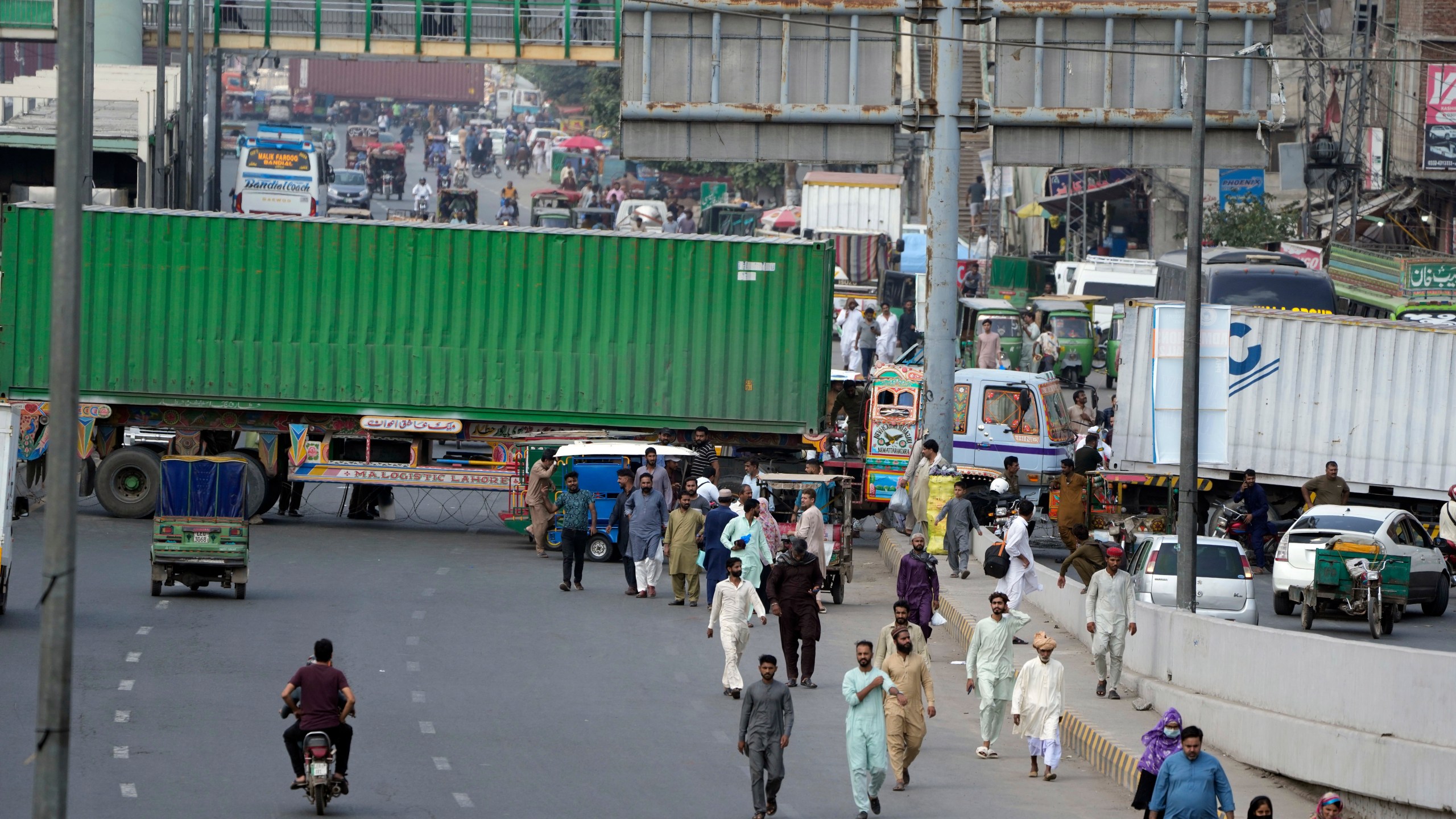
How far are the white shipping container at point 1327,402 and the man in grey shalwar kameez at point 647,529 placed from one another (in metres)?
7.16

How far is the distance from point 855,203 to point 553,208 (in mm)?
12977

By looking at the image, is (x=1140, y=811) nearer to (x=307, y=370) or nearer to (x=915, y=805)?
(x=915, y=805)

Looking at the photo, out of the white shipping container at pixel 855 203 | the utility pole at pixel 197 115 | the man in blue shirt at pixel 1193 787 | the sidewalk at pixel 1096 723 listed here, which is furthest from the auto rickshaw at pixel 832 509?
the white shipping container at pixel 855 203

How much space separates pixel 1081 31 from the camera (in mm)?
22156

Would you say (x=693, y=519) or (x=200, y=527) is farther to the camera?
(x=693, y=519)

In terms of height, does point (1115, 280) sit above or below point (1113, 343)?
above

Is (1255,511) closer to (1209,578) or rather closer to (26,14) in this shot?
(1209,578)

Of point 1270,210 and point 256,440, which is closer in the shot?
point 256,440

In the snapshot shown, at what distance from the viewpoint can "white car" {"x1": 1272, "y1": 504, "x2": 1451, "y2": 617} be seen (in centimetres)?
2028

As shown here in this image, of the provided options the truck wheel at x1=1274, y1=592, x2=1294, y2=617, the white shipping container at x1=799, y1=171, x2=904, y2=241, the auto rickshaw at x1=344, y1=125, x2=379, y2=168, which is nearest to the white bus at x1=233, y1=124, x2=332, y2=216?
the white shipping container at x1=799, y1=171, x2=904, y2=241

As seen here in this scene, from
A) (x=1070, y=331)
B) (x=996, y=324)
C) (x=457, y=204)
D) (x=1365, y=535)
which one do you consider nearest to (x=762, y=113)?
(x=1365, y=535)

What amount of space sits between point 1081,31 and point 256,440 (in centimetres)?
1119

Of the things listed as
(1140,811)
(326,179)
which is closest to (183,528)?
(1140,811)

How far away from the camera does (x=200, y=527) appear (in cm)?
1855
